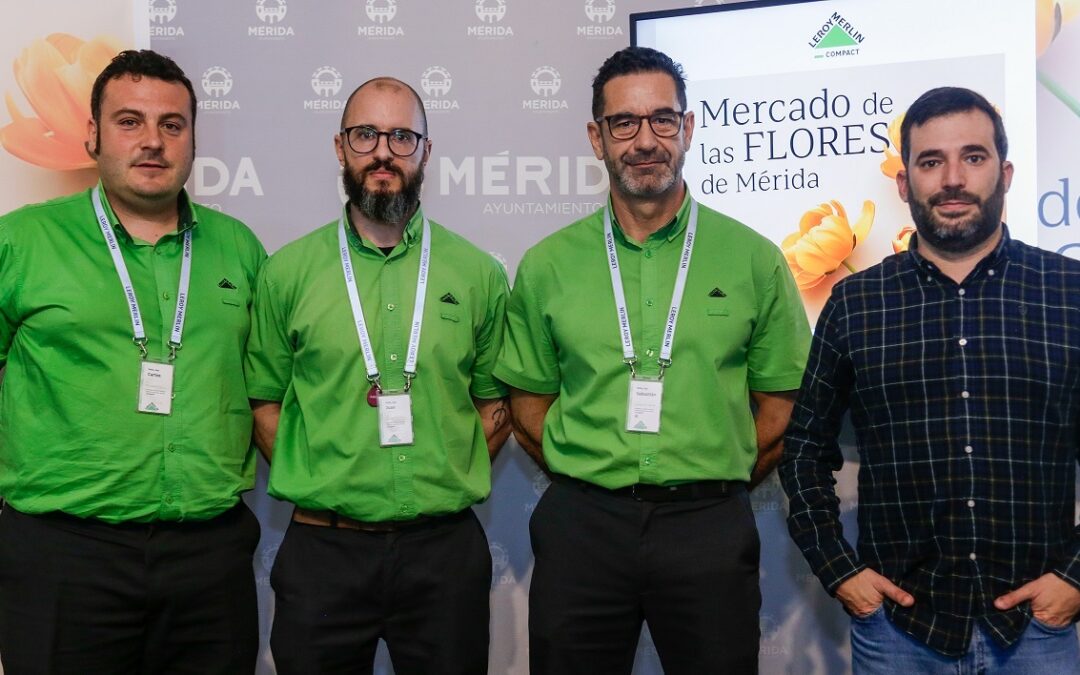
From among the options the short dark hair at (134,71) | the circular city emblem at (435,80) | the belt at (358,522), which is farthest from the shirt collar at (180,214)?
the circular city emblem at (435,80)

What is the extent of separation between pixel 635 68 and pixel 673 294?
2.08ft

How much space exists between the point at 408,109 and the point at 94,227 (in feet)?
2.97

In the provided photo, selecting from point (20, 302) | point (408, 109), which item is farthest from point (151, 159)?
point (408, 109)

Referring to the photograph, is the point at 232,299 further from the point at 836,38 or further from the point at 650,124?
the point at 836,38

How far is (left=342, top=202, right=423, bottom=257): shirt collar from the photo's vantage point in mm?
2781

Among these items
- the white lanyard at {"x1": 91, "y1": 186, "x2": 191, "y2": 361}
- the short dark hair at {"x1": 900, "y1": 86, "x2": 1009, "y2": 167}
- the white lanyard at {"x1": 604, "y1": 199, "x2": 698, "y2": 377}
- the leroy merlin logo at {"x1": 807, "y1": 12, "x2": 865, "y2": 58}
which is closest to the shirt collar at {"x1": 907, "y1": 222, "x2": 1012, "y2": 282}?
the short dark hair at {"x1": 900, "y1": 86, "x2": 1009, "y2": 167}

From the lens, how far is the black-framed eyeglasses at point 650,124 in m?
2.69

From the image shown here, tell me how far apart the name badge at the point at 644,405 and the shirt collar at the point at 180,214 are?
1306 millimetres

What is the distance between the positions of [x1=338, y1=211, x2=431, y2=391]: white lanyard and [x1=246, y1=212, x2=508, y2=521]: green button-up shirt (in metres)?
0.01

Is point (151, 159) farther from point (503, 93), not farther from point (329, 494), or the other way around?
point (503, 93)

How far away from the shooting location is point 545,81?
3.47 meters

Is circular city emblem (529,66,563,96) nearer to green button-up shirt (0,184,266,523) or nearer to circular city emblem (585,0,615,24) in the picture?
circular city emblem (585,0,615,24)

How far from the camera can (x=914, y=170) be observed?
2383 mm

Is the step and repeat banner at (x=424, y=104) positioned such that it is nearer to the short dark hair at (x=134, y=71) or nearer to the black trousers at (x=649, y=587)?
the short dark hair at (x=134, y=71)
